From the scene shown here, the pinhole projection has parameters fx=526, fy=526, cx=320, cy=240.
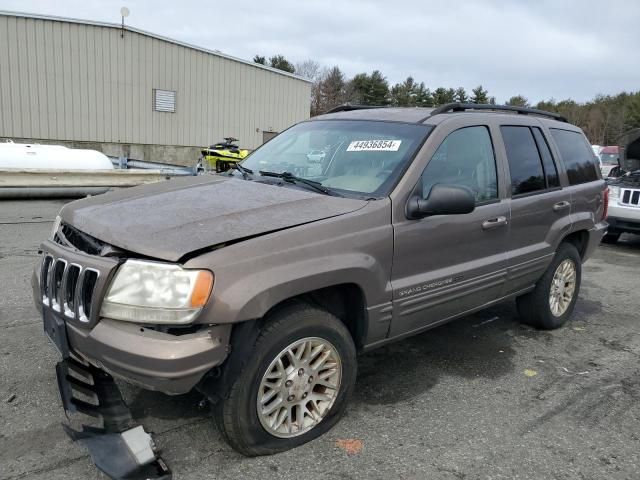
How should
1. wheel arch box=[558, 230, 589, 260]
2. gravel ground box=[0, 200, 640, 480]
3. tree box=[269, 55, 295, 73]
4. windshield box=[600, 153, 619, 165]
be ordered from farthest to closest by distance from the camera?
1. tree box=[269, 55, 295, 73]
2. windshield box=[600, 153, 619, 165]
3. wheel arch box=[558, 230, 589, 260]
4. gravel ground box=[0, 200, 640, 480]

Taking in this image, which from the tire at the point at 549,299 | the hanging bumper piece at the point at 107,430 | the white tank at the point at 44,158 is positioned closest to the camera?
the hanging bumper piece at the point at 107,430

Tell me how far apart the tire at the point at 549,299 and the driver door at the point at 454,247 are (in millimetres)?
809

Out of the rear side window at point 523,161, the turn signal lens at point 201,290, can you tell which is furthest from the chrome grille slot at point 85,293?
the rear side window at point 523,161

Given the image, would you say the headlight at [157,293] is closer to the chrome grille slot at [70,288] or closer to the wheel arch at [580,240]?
the chrome grille slot at [70,288]

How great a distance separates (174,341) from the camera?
2268mm

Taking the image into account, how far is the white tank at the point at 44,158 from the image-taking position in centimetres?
1108

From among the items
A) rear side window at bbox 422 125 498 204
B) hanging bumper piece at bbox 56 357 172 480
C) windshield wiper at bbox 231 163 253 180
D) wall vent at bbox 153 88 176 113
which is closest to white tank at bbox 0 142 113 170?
windshield wiper at bbox 231 163 253 180

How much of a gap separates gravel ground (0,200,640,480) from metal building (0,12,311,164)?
631 inches

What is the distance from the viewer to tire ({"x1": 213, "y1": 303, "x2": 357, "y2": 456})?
2.49 meters

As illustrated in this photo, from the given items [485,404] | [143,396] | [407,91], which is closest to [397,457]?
[485,404]

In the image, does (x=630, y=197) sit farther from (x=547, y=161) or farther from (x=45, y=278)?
(x=45, y=278)

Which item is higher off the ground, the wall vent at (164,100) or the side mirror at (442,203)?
the wall vent at (164,100)

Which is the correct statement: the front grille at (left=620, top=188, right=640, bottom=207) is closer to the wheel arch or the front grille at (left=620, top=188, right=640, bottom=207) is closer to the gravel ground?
the wheel arch

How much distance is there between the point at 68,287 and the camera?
252cm
